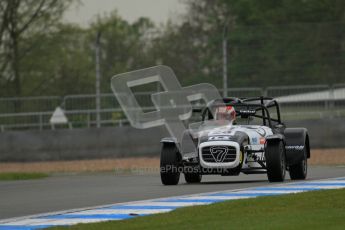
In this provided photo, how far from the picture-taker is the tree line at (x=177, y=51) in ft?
98.3

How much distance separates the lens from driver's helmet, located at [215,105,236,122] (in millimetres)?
19016

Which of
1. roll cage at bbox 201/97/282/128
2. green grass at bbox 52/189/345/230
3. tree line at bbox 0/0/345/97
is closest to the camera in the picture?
green grass at bbox 52/189/345/230

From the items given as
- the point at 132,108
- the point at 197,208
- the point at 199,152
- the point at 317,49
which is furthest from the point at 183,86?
the point at 197,208

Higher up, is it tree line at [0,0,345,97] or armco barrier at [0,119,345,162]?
tree line at [0,0,345,97]

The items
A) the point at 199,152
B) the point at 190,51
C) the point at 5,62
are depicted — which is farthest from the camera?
the point at 5,62

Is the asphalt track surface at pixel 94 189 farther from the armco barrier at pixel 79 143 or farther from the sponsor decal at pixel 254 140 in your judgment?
the armco barrier at pixel 79 143

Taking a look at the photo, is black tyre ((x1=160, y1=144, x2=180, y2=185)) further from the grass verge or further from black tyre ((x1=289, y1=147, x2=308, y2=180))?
the grass verge

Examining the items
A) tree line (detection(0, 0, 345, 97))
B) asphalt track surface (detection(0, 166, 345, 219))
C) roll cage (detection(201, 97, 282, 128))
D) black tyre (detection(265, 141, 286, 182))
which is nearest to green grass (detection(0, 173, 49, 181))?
asphalt track surface (detection(0, 166, 345, 219))

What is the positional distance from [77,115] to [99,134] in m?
1.38

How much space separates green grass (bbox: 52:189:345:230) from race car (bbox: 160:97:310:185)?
399cm

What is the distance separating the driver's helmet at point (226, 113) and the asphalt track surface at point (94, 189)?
3.45 feet

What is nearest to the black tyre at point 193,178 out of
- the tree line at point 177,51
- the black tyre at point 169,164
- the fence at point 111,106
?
the black tyre at point 169,164

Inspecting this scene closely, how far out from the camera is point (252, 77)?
1184 inches

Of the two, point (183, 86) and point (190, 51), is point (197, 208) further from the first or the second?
point (190, 51)
